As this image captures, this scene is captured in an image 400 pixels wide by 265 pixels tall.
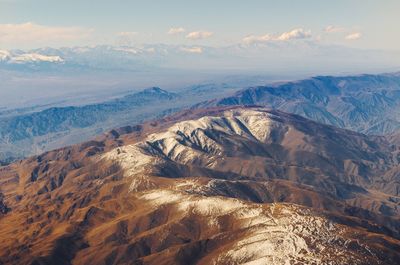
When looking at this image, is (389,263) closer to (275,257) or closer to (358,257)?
(358,257)

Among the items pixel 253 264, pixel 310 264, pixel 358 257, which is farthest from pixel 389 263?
pixel 253 264

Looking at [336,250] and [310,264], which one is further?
[336,250]

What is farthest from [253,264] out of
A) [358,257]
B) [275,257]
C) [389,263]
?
[389,263]

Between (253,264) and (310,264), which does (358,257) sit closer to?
(310,264)

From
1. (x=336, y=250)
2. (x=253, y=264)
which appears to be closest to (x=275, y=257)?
(x=253, y=264)
